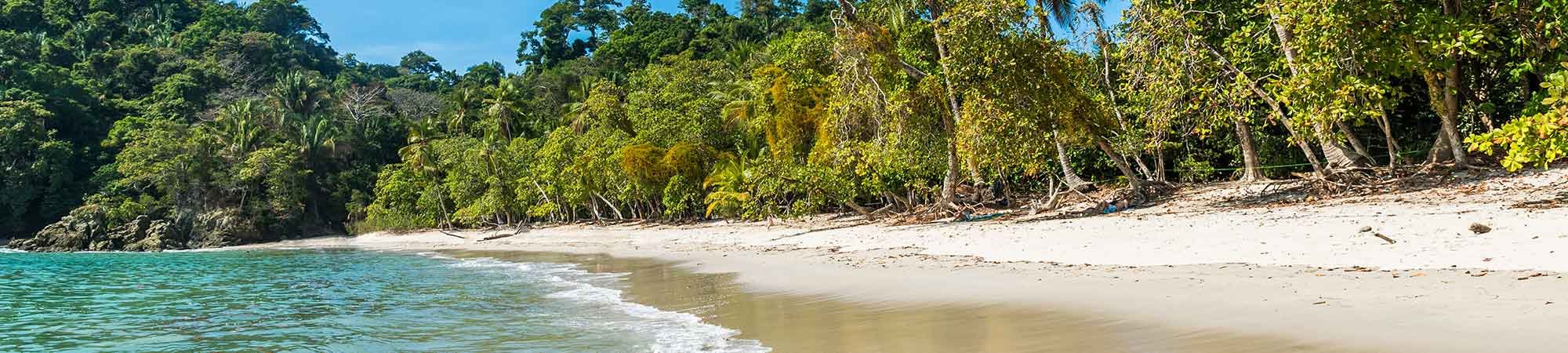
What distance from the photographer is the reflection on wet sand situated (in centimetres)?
493

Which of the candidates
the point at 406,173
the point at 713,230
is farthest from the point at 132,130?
the point at 713,230

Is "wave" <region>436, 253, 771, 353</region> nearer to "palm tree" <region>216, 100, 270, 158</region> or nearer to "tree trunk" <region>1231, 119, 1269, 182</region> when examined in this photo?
"tree trunk" <region>1231, 119, 1269, 182</region>

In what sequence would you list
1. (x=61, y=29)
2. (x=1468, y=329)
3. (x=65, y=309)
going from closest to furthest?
(x=1468, y=329), (x=65, y=309), (x=61, y=29)

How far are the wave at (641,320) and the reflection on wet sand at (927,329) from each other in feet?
0.59

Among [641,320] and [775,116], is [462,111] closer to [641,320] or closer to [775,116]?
[775,116]

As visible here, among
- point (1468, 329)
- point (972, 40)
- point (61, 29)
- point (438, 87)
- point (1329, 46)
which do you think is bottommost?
point (1468, 329)

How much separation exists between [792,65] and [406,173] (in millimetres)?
30584

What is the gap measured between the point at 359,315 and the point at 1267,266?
33.3 ft

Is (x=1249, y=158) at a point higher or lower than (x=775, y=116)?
lower

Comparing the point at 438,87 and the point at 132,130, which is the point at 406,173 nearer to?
the point at 132,130

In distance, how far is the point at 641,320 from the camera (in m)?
8.06

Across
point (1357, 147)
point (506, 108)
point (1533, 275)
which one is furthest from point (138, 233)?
point (1533, 275)

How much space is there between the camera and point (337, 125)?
59.0m

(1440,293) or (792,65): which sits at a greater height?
(792,65)
